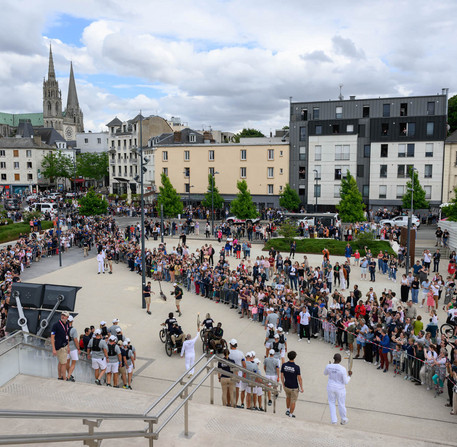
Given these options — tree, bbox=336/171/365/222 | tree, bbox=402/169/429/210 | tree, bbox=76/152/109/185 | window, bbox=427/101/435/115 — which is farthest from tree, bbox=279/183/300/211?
tree, bbox=76/152/109/185

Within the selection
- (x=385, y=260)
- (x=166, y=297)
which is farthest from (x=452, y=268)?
(x=166, y=297)

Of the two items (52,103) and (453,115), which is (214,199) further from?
(52,103)

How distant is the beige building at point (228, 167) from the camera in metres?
53.9

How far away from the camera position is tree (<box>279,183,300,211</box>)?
50750mm

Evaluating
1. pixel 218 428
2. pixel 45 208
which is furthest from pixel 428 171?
pixel 218 428

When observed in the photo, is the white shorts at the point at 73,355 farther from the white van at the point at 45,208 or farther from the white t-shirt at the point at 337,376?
the white van at the point at 45,208

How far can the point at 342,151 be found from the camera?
5131 cm

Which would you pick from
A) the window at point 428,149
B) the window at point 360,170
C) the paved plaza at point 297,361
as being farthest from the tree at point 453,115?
the paved plaza at point 297,361

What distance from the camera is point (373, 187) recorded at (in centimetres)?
5100

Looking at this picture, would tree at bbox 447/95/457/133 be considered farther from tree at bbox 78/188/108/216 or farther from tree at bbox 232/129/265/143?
tree at bbox 78/188/108/216

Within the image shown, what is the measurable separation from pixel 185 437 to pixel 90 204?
132ft

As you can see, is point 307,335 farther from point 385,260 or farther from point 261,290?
point 385,260

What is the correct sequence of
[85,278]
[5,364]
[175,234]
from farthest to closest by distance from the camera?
1. [175,234]
2. [85,278]
3. [5,364]

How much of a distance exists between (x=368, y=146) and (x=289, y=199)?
1100 centimetres
